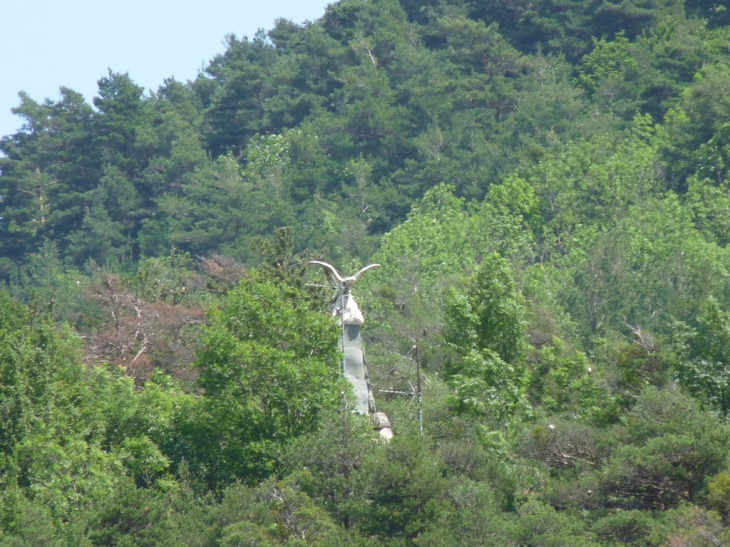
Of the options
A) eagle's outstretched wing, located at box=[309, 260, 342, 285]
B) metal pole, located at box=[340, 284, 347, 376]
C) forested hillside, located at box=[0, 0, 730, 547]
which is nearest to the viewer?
forested hillside, located at box=[0, 0, 730, 547]

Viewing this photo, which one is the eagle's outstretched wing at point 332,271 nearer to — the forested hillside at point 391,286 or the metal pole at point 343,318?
the metal pole at point 343,318

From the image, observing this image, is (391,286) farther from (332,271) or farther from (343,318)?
(343,318)

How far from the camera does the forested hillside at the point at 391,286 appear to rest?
35.9 metres

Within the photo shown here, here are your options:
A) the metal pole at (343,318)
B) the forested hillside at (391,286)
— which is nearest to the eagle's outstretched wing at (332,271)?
the metal pole at (343,318)

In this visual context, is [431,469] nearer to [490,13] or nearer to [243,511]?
[243,511]

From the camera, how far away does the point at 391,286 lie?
2574 inches

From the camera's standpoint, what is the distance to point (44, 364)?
41.0 m

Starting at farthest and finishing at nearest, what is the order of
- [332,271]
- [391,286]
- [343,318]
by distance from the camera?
[391,286]
[332,271]
[343,318]

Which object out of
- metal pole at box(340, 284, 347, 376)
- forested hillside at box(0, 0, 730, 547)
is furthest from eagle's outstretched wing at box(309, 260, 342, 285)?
forested hillside at box(0, 0, 730, 547)

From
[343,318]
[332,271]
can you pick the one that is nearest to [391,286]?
[332,271]

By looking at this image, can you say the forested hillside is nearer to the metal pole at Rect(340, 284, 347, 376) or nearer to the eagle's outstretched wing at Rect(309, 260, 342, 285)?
the metal pole at Rect(340, 284, 347, 376)

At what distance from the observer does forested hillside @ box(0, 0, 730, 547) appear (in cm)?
3591

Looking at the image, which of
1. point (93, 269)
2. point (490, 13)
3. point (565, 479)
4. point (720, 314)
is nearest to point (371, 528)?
point (565, 479)

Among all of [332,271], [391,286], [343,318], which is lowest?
[391,286]
